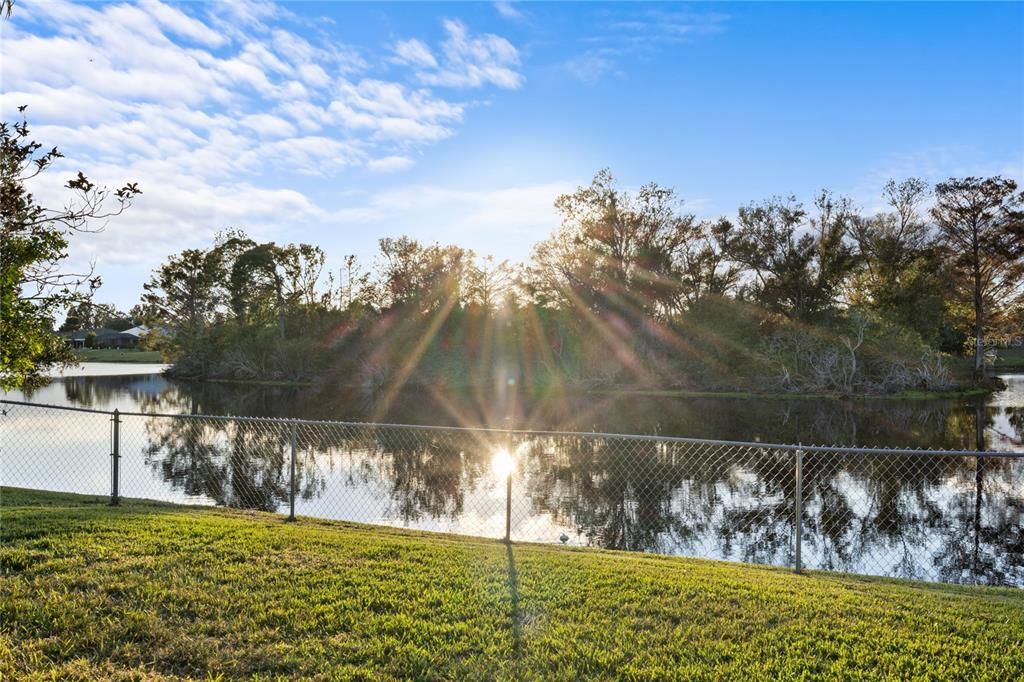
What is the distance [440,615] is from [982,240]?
47642 millimetres

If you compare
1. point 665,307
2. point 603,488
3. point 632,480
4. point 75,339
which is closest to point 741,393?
point 665,307

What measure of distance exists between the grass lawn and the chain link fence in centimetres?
133

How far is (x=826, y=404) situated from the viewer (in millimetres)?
30891

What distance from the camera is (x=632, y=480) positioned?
14.0 metres

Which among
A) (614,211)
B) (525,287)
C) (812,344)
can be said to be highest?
(614,211)

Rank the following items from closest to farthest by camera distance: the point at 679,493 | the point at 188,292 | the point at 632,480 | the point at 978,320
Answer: the point at 679,493, the point at 632,480, the point at 978,320, the point at 188,292

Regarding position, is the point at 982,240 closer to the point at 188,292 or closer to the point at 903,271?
the point at 903,271

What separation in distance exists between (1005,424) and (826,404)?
28.6ft

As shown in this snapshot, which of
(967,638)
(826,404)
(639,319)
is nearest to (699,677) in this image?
(967,638)

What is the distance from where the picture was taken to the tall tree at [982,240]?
133 ft

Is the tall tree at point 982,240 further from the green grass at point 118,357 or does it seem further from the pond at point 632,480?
the green grass at point 118,357

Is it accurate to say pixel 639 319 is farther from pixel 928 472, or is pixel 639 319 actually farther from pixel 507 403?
pixel 928 472

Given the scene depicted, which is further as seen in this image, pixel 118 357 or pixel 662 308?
pixel 118 357

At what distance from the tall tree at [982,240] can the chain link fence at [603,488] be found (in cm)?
3201
